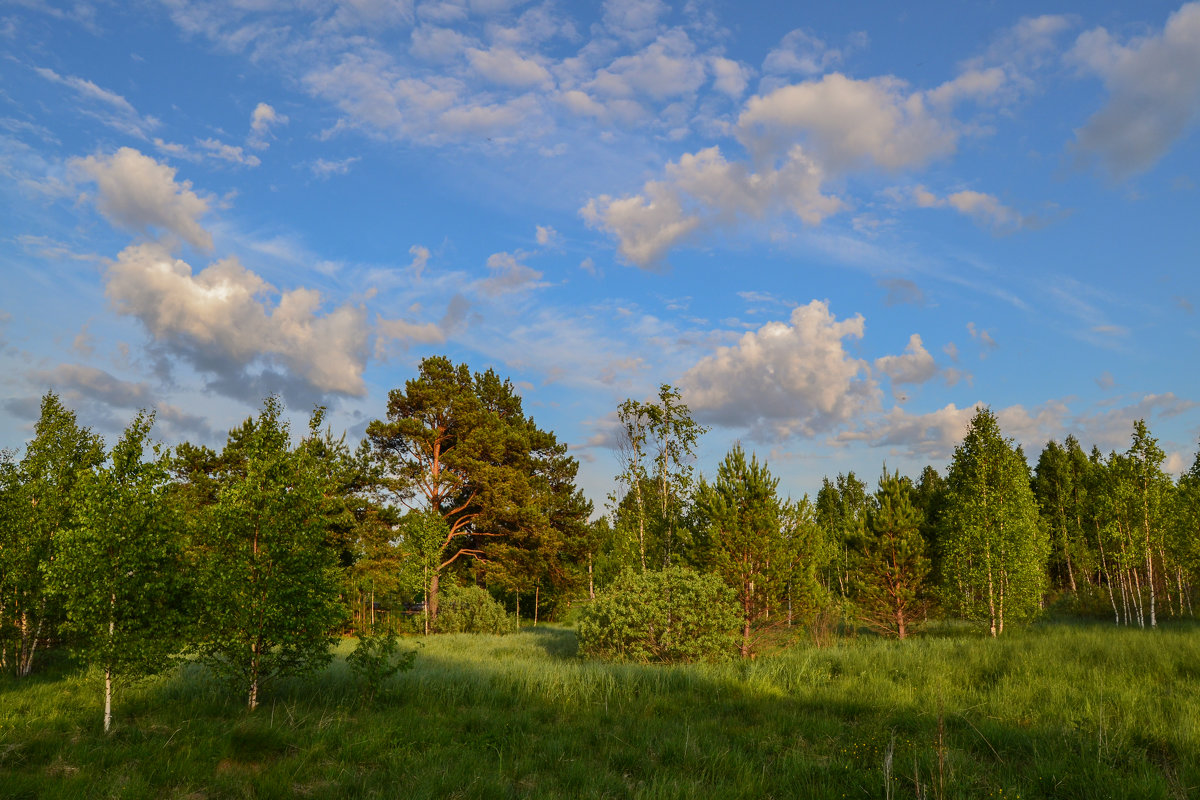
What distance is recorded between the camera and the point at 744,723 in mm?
10828

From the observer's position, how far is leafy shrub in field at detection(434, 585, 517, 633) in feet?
105

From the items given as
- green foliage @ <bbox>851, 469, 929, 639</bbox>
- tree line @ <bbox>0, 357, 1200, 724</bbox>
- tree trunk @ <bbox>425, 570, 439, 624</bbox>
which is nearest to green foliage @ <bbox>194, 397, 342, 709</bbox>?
tree line @ <bbox>0, 357, 1200, 724</bbox>

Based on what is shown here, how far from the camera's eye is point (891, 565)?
25.1 metres

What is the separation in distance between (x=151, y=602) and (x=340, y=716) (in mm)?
3743

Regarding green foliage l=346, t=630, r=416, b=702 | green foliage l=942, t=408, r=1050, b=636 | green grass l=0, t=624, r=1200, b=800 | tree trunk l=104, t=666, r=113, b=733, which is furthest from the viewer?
green foliage l=942, t=408, r=1050, b=636

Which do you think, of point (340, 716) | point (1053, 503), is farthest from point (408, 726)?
point (1053, 503)

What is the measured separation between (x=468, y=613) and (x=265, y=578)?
2262 centimetres

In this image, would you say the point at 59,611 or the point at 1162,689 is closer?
the point at 1162,689

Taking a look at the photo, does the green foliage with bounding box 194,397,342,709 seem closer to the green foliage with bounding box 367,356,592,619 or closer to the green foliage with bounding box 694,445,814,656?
the green foliage with bounding box 694,445,814,656

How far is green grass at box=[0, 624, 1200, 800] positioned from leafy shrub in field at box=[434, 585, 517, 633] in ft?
58.1

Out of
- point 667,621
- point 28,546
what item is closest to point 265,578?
point 28,546

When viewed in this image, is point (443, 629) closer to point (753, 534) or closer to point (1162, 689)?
point (753, 534)

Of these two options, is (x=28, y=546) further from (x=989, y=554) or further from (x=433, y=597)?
(x=989, y=554)

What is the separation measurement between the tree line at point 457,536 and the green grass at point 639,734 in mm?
1326
